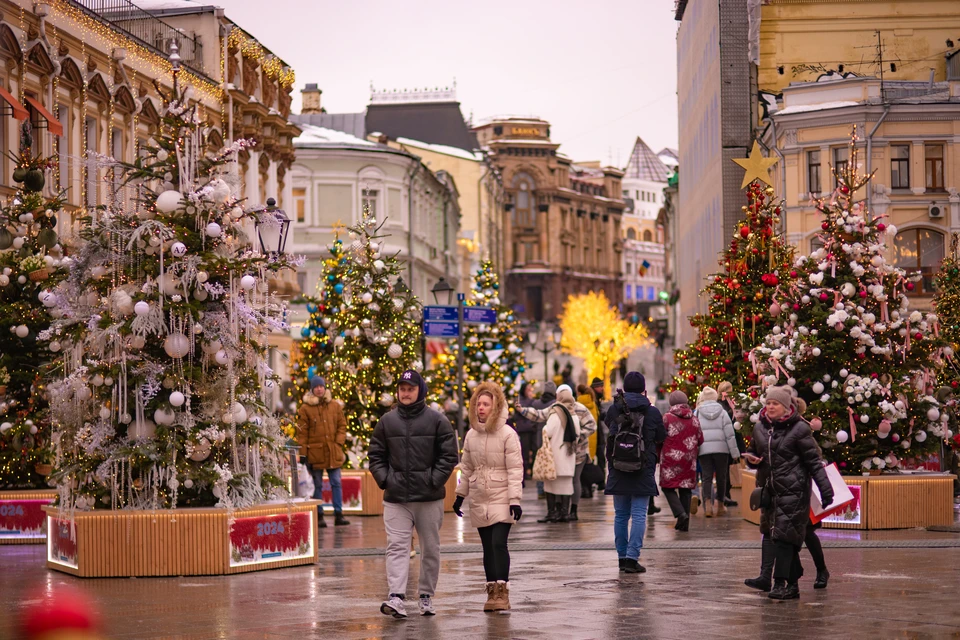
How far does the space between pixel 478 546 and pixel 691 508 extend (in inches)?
186

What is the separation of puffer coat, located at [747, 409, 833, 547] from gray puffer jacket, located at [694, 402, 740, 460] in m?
8.77

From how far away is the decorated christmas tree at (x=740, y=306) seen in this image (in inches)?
1025

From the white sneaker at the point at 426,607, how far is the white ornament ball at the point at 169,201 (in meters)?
4.89

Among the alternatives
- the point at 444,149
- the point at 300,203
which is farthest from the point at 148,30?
the point at 444,149

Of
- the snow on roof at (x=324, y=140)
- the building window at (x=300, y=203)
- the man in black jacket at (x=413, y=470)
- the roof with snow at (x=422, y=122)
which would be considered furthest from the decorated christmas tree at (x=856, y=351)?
the roof with snow at (x=422, y=122)

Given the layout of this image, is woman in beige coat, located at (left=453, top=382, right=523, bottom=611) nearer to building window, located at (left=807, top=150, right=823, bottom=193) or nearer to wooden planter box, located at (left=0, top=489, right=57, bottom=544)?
wooden planter box, located at (left=0, top=489, right=57, bottom=544)

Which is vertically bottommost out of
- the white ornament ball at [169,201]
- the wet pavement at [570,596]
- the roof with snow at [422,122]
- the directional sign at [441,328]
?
the wet pavement at [570,596]

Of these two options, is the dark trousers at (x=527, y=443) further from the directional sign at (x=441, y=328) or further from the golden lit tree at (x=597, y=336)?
the golden lit tree at (x=597, y=336)

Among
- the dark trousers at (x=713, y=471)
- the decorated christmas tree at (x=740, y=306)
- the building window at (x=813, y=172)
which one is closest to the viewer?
the dark trousers at (x=713, y=471)

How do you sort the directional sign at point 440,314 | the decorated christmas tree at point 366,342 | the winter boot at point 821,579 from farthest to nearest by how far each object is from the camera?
the directional sign at point 440,314 < the decorated christmas tree at point 366,342 < the winter boot at point 821,579

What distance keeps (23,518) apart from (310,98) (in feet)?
207

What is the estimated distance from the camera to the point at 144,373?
13953mm

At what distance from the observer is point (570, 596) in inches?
465

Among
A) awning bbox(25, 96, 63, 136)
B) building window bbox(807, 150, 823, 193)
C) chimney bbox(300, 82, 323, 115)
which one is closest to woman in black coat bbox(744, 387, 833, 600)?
awning bbox(25, 96, 63, 136)
